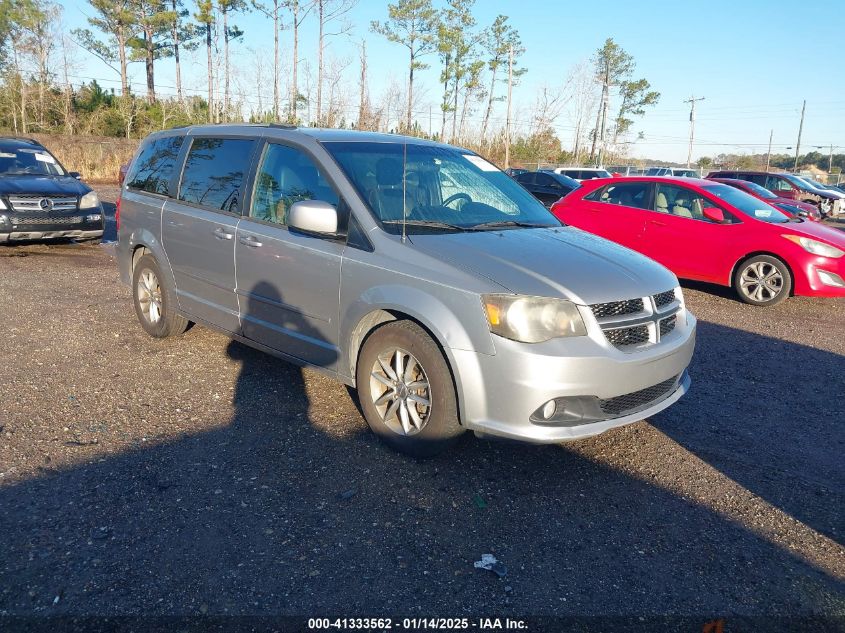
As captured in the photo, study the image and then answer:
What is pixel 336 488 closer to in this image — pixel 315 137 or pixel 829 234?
pixel 315 137

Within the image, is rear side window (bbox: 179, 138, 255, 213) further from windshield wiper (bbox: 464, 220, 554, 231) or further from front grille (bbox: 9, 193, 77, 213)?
front grille (bbox: 9, 193, 77, 213)

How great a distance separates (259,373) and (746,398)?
380 centimetres

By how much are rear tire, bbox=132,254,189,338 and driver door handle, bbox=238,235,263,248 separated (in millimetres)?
1227

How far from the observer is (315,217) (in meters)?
3.86

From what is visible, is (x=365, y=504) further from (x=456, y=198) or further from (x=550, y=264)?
(x=456, y=198)

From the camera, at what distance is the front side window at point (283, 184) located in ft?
14.1

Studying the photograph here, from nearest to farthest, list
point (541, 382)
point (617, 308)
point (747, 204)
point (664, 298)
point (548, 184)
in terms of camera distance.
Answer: point (541, 382) < point (617, 308) < point (664, 298) < point (747, 204) < point (548, 184)

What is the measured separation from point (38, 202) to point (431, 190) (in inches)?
336

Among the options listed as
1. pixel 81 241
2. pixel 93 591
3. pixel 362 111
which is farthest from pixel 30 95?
pixel 93 591


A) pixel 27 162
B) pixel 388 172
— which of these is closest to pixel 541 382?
pixel 388 172

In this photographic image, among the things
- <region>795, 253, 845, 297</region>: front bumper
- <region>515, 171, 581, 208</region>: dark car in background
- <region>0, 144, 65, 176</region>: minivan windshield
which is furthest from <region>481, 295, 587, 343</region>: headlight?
<region>515, 171, 581, 208</region>: dark car in background

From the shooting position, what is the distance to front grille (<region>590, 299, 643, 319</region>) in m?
3.45

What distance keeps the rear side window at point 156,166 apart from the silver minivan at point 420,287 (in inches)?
8.2

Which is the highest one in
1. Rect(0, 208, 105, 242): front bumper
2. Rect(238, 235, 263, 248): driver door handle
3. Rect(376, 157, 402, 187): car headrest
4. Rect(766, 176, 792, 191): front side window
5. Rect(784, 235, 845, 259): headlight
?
Rect(766, 176, 792, 191): front side window
